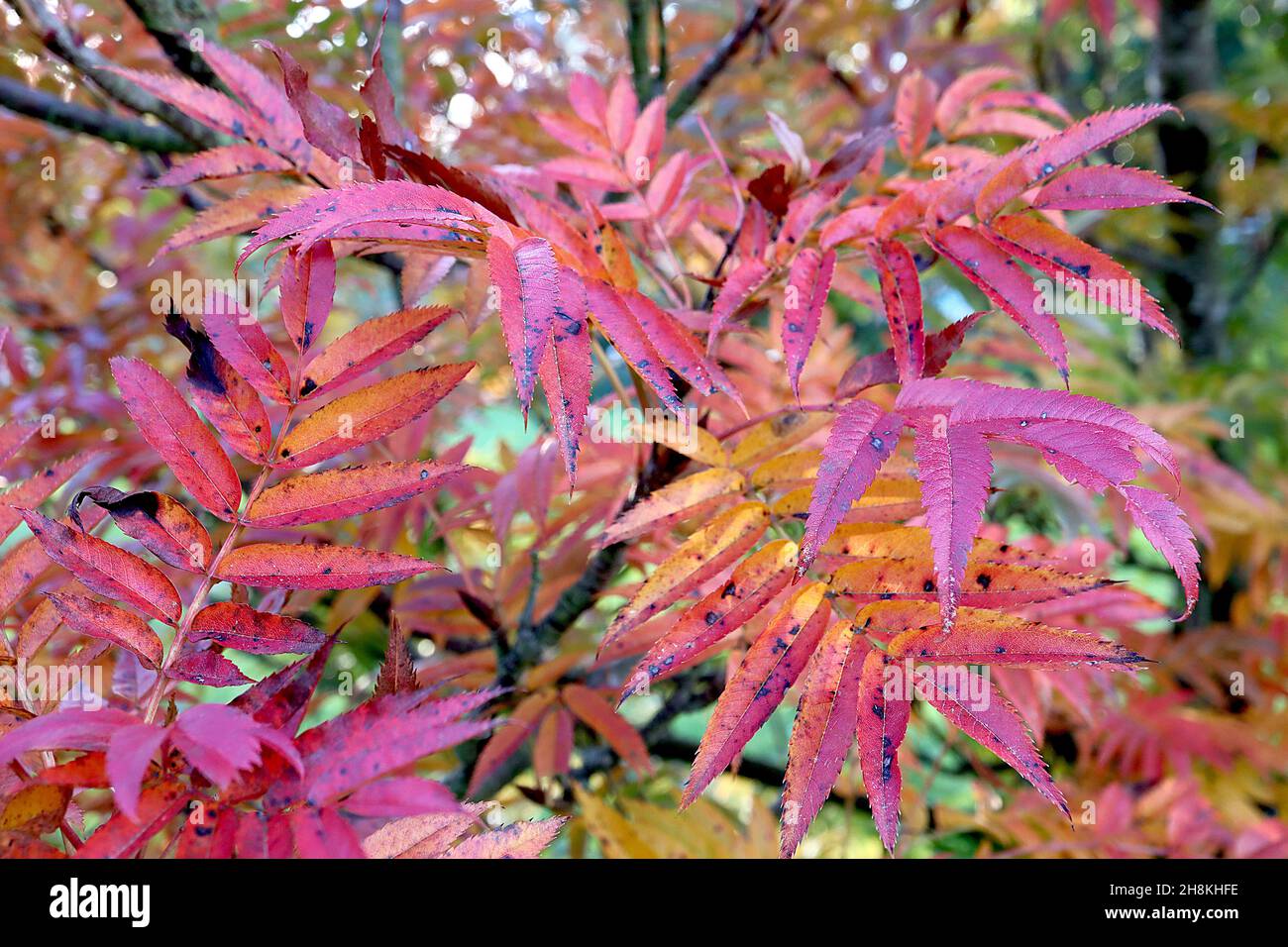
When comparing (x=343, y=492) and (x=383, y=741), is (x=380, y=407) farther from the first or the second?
(x=383, y=741)

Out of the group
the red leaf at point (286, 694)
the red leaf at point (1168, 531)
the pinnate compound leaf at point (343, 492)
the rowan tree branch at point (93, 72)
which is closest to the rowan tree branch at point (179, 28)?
the rowan tree branch at point (93, 72)

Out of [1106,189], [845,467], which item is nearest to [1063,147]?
[1106,189]

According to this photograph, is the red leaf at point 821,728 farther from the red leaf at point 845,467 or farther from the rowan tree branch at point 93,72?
the rowan tree branch at point 93,72

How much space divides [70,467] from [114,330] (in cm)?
108

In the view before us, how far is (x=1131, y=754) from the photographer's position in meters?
1.35

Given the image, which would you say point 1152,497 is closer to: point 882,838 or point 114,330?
point 882,838

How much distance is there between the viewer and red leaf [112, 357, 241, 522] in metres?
0.53

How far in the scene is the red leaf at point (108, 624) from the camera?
1.65 feet

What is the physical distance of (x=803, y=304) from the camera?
1.88ft

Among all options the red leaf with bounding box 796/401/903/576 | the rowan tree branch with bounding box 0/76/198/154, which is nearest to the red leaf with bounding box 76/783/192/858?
the red leaf with bounding box 796/401/903/576

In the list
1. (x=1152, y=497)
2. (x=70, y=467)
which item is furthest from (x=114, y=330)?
(x=1152, y=497)

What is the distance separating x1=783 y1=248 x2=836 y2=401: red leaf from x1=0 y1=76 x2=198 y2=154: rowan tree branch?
2.82 ft

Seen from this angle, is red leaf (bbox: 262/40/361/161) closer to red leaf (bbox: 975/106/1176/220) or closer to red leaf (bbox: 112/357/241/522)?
red leaf (bbox: 112/357/241/522)

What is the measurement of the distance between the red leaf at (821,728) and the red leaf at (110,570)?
1.24ft
